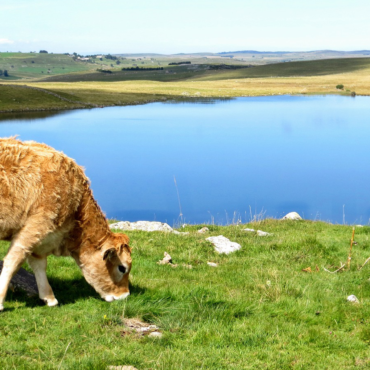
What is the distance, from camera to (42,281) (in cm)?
729

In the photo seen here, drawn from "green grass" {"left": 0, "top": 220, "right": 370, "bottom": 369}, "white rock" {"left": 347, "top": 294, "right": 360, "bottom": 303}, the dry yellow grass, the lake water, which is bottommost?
the lake water

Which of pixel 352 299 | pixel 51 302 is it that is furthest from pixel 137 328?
pixel 352 299

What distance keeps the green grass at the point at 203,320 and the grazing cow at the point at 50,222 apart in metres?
0.46

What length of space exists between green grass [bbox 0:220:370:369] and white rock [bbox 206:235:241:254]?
0.85m

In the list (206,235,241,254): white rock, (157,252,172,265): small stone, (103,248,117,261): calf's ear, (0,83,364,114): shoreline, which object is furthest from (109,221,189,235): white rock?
(0,83,364,114): shoreline

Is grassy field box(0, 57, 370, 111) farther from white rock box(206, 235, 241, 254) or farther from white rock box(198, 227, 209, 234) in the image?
white rock box(206, 235, 241, 254)

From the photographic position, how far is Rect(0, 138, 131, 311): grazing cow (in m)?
6.89

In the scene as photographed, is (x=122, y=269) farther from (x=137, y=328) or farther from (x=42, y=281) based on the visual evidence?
(x=42, y=281)

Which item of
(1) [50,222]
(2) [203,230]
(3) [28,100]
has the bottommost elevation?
(2) [203,230]

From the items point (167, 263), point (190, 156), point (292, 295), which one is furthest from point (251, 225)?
Result: point (190, 156)

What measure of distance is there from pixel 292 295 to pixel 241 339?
202cm

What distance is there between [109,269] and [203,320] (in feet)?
5.52

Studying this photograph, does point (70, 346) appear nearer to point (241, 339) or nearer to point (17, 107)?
point (241, 339)

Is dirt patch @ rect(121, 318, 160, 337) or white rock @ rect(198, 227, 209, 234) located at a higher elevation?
dirt patch @ rect(121, 318, 160, 337)
